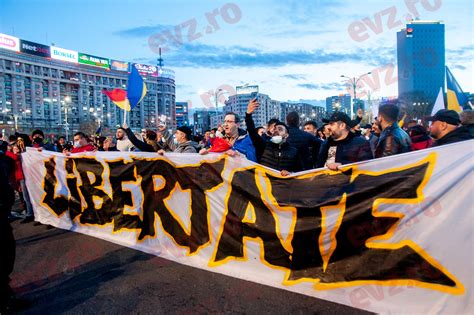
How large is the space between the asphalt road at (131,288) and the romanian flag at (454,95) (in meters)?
5.16

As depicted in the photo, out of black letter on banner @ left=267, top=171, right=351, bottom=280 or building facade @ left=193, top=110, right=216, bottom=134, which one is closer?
black letter on banner @ left=267, top=171, right=351, bottom=280

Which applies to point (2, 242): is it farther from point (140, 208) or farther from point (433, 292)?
point (433, 292)

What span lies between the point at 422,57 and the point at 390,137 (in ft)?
444

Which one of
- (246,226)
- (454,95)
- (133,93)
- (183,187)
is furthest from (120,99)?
(454,95)

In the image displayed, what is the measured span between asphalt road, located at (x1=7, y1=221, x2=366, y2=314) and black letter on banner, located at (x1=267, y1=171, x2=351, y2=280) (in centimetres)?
31

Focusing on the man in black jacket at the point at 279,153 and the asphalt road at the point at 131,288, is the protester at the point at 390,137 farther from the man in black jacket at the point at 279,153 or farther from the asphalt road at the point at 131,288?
the asphalt road at the point at 131,288

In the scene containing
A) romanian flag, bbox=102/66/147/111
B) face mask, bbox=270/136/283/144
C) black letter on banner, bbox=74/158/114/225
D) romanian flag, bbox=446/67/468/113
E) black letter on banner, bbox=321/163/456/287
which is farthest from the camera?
romanian flag, bbox=102/66/147/111

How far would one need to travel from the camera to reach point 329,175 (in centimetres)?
372

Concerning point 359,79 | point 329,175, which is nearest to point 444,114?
point 329,175

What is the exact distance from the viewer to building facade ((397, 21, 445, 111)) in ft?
400

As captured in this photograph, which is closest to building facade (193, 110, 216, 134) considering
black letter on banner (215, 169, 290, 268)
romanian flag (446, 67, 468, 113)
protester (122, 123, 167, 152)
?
protester (122, 123, 167, 152)

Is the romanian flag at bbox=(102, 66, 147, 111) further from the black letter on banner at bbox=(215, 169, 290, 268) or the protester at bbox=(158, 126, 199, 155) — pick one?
the black letter on banner at bbox=(215, 169, 290, 268)

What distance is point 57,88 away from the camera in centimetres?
13138

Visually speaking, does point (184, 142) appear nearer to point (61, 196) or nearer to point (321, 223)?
point (61, 196)
